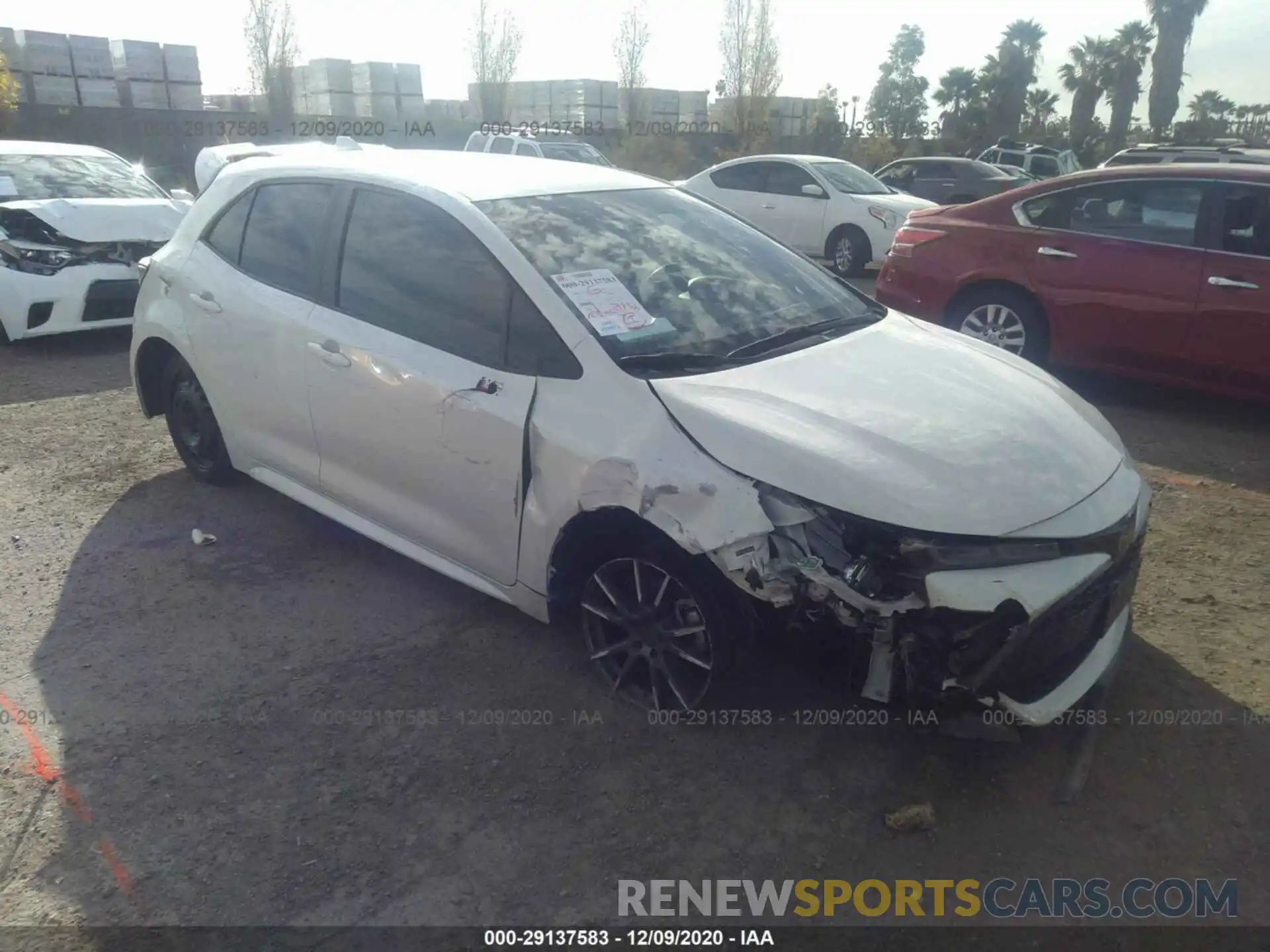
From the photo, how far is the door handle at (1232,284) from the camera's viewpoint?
18.1 feet

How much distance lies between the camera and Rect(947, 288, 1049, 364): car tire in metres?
6.36

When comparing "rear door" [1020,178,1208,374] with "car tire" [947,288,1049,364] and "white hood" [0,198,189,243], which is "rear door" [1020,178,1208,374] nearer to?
"car tire" [947,288,1049,364]

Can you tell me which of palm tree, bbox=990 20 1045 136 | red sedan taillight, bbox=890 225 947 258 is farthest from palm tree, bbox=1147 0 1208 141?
red sedan taillight, bbox=890 225 947 258

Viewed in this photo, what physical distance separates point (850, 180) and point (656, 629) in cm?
1113

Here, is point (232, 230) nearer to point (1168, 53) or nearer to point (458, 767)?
point (458, 767)

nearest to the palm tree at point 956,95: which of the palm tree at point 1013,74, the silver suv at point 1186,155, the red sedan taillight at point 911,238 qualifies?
the palm tree at point 1013,74

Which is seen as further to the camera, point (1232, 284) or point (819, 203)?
point (819, 203)

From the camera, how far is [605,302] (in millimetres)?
3230

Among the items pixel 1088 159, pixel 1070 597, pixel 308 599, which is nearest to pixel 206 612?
pixel 308 599

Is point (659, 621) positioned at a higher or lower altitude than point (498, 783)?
higher

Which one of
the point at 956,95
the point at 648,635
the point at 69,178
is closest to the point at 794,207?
the point at 69,178

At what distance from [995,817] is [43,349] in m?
8.19

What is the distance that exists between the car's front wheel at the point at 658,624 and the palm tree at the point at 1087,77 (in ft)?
153

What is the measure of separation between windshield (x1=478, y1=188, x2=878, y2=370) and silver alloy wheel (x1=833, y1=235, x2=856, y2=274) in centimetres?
861
